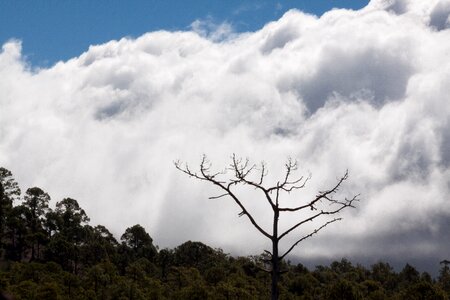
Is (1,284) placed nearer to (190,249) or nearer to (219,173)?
(219,173)

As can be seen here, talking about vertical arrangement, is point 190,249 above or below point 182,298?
above

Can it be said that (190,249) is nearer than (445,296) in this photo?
No

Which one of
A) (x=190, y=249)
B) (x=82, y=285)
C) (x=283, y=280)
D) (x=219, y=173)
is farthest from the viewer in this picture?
(x=190, y=249)

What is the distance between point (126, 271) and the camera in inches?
3878

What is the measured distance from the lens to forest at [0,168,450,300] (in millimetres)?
73269

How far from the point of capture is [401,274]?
156 m

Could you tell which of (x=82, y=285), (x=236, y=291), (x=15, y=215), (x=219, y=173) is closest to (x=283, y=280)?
(x=236, y=291)

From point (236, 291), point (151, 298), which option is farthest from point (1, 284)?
point (236, 291)

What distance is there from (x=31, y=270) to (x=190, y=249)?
2436 inches

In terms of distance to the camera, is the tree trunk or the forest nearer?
Result: the tree trunk

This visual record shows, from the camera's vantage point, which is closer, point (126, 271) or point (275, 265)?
point (275, 265)

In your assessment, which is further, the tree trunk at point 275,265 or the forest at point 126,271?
the forest at point 126,271

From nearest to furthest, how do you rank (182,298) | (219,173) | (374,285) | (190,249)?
(219,173) → (182,298) → (374,285) → (190,249)

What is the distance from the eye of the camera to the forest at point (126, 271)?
73.3m
